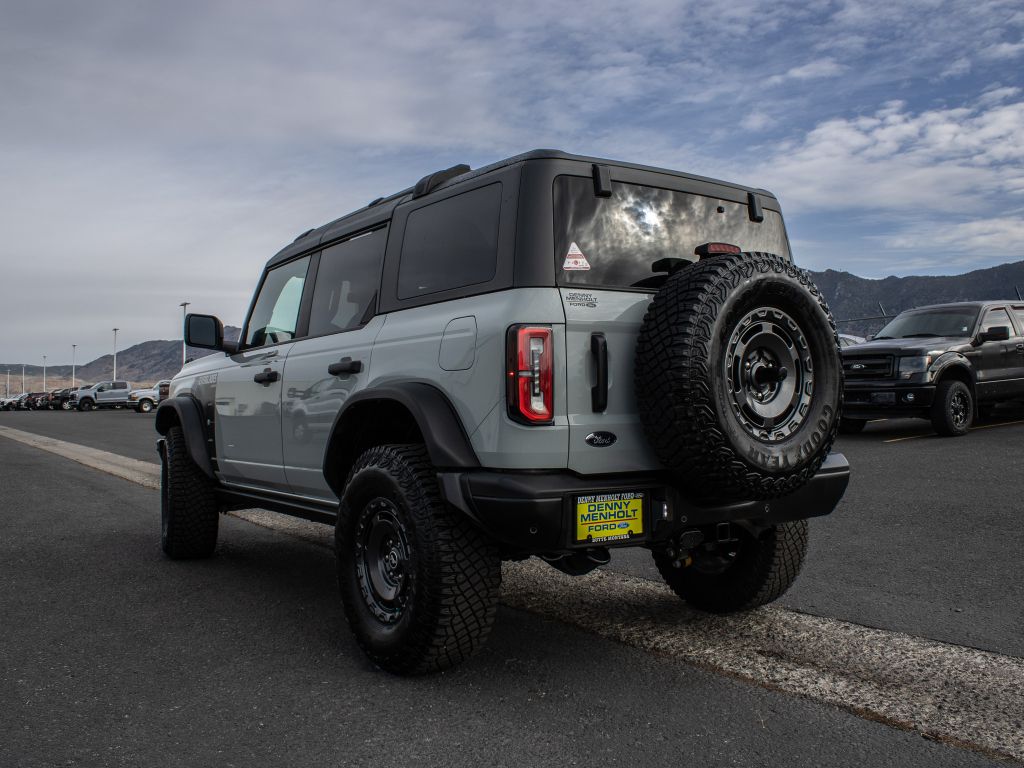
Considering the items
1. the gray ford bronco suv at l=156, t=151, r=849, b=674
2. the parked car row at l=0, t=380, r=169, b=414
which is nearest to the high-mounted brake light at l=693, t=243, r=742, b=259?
the gray ford bronco suv at l=156, t=151, r=849, b=674

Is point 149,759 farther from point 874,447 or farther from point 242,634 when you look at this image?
point 874,447

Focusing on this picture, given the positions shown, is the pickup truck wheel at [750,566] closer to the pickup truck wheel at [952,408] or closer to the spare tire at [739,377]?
the spare tire at [739,377]

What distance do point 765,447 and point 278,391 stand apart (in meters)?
2.73

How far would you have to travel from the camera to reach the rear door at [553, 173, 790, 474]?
3.31m

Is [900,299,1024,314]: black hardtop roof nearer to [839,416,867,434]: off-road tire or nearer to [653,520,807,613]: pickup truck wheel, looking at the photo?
[839,416,867,434]: off-road tire

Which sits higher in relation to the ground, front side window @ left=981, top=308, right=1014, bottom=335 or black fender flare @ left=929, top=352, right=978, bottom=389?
front side window @ left=981, top=308, right=1014, bottom=335

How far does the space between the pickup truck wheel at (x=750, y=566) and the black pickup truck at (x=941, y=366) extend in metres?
8.50

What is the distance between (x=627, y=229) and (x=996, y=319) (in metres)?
11.7

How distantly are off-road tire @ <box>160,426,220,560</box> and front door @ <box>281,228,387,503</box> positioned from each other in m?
1.41

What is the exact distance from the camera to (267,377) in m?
5.00

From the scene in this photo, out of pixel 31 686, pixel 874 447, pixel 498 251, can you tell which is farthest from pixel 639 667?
pixel 874 447

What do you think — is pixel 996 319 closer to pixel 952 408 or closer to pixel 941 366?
pixel 941 366

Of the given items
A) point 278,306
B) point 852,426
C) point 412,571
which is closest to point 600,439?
point 412,571

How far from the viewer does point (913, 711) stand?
3.09m
